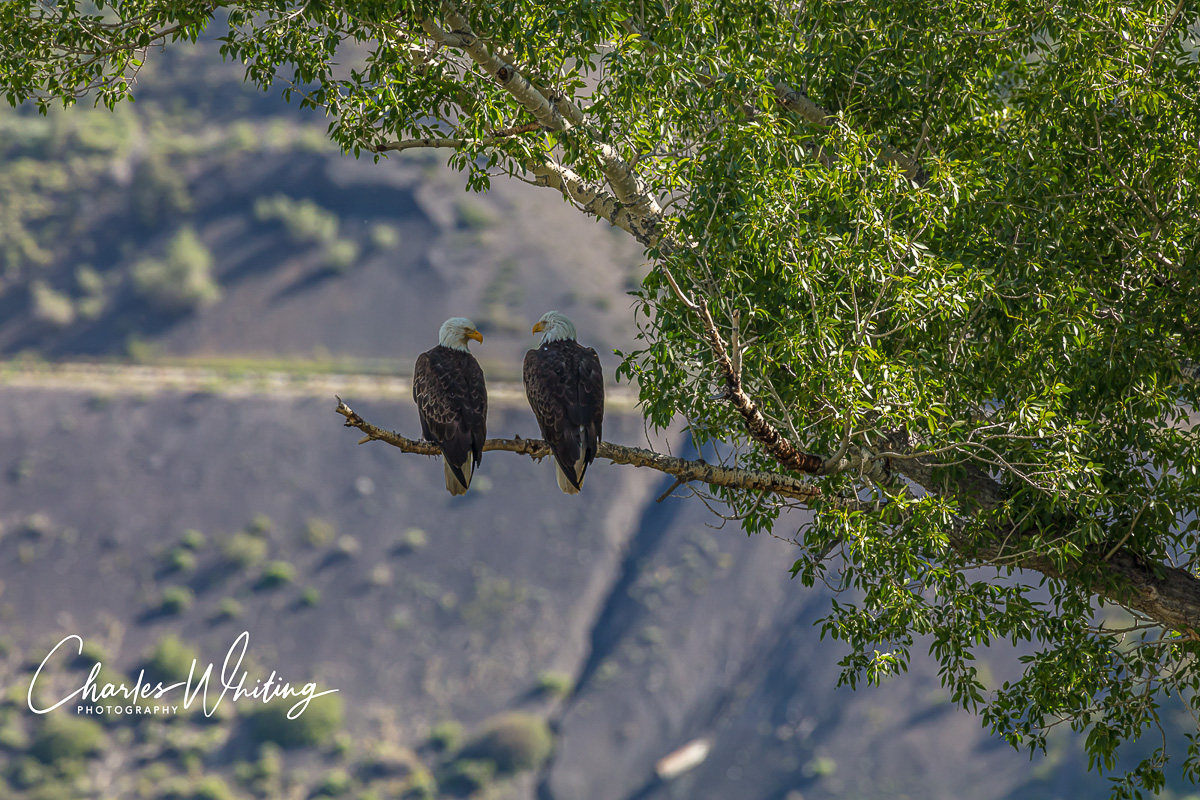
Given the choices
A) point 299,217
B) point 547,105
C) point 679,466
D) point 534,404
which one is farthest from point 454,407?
point 299,217

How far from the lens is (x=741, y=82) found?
23.0ft

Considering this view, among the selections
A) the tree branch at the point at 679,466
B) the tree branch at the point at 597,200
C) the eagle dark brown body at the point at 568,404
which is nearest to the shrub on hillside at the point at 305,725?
the eagle dark brown body at the point at 568,404

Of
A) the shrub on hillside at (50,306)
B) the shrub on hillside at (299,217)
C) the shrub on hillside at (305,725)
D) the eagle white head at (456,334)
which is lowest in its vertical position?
the shrub on hillside at (305,725)

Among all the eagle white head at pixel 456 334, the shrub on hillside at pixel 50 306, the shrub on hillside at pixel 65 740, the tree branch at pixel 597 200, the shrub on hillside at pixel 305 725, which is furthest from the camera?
the shrub on hillside at pixel 50 306

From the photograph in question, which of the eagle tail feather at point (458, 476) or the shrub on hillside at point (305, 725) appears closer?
the eagle tail feather at point (458, 476)

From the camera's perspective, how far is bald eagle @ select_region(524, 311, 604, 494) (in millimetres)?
7688

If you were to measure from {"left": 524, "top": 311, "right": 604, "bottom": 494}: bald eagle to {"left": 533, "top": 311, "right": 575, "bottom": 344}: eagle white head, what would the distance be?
160 mm

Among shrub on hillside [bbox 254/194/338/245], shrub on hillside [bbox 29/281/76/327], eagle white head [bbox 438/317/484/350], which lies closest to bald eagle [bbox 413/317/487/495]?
eagle white head [bbox 438/317/484/350]

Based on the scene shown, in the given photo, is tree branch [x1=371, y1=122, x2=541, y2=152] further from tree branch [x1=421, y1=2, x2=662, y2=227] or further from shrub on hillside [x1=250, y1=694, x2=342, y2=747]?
shrub on hillside [x1=250, y1=694, x2=342, y2=747]

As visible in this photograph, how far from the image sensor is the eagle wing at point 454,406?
7727 millimetres

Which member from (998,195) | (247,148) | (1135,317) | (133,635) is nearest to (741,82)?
(998,195)

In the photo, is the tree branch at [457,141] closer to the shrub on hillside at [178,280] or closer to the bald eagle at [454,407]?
the bald eagle at [454,407]

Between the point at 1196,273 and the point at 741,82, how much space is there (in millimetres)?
3179

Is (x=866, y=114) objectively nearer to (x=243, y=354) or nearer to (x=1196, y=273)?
(x=1196, y=273)
